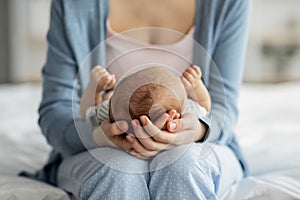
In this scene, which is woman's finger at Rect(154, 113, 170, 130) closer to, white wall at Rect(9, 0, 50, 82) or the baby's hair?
the baby's hair

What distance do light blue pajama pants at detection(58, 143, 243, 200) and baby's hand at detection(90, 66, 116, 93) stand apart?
113 millimetres

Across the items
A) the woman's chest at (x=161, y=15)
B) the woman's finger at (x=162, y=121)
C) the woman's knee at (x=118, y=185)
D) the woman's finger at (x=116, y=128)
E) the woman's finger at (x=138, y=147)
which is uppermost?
the woman's chest at (x=161, y=15)

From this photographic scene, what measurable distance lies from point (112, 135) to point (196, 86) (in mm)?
168

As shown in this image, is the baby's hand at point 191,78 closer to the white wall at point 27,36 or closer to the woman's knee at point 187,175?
the woman's knee at point 187,175

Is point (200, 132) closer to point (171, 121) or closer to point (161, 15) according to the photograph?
point (171, 121)

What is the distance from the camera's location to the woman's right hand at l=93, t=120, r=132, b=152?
35.8 inches

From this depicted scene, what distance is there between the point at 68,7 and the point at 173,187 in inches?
21.2

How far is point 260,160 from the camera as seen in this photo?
137 cm

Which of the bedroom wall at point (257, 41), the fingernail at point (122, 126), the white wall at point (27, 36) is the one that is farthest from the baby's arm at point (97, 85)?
the white wall at point (27, 36)

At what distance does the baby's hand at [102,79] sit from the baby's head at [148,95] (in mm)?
62

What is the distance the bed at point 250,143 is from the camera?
1076 millimetres

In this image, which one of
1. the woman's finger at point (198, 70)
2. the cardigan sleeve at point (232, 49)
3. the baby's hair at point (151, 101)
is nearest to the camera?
the baby's hair at point (151, 101)

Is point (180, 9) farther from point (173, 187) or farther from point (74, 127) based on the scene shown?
point (173, 187)

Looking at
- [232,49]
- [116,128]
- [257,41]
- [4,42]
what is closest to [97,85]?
[116,128]
